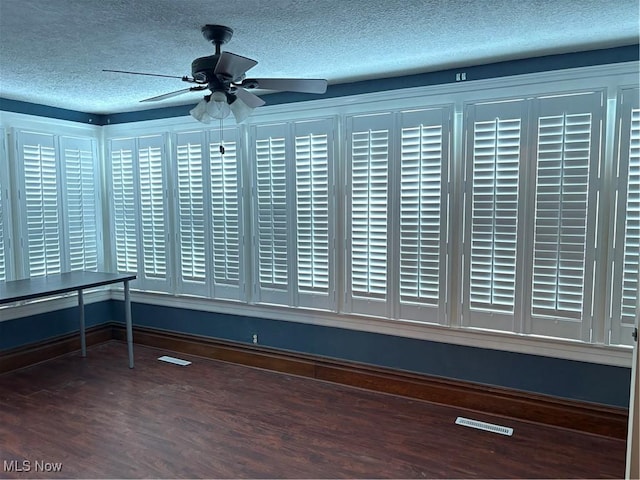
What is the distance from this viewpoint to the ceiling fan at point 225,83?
223 centimetres

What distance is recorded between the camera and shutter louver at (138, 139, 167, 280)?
15.3ft

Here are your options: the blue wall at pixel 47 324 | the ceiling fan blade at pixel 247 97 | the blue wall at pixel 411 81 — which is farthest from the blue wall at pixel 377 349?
the ceiling fan blade at pixel 247 97

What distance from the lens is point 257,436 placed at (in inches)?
118

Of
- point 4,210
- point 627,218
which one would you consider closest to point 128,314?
point 4,210

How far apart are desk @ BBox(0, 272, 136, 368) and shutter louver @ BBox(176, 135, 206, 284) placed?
63 centimetres

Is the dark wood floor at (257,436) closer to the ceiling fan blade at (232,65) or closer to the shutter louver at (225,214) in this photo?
the shutter louver at (225,214)

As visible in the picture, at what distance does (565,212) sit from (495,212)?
0.43 meters

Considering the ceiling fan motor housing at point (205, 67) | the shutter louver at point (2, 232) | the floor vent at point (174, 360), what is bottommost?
the floor vent at point (174, 360)

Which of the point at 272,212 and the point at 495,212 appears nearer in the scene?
the point at 495,212

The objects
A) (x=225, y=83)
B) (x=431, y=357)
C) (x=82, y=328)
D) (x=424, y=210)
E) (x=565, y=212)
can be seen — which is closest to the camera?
(x=225, y=83)

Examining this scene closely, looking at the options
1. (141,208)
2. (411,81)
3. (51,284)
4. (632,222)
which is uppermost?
(411,81)

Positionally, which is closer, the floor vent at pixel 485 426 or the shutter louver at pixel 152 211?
the floor vent at pixel 485 426

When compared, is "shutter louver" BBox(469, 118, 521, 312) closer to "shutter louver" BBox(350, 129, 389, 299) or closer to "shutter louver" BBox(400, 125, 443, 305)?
"shutter louver" BBox(400, 125, 443, 305)

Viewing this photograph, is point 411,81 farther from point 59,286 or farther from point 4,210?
point 4,210
